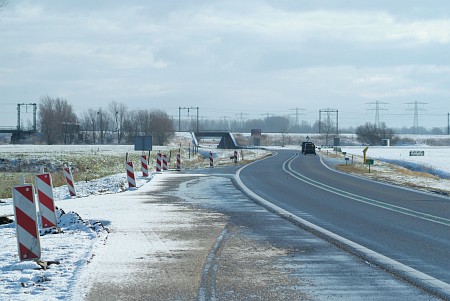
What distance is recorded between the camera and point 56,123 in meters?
140

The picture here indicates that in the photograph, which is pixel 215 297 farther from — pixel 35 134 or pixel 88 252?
pixel 35 134

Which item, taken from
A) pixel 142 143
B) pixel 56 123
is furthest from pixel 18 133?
pixel 142 143

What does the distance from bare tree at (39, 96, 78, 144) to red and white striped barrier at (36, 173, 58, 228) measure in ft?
419

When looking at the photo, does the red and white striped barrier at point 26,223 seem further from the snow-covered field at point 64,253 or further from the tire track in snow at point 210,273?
the tire track in snow at point 210,273

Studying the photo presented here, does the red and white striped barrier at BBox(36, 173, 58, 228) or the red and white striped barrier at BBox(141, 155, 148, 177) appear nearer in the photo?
the red and white striped barrier at BBox(36, 173, 58, 228)

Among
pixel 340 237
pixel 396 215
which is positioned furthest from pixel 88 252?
pixel 396 215

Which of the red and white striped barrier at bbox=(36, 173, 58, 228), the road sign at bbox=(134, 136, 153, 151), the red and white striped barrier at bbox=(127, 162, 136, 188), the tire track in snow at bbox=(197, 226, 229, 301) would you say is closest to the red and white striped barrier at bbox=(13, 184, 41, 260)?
the tire track in snow at bbox=(197, 226, 229, 301)

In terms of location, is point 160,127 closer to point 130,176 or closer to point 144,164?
point 144,164

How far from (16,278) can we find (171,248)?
10.2 ft

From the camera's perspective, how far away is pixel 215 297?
24.2 feet

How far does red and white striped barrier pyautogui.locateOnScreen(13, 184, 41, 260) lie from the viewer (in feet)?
30.4

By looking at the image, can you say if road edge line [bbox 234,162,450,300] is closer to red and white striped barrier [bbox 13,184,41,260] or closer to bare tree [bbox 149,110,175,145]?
red and white striped barrier [bbox 13,184,41,260]

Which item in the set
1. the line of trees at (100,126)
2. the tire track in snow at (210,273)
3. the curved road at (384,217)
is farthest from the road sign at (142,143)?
the line of trees at (100,126)

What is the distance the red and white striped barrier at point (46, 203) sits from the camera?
43.0 feet
